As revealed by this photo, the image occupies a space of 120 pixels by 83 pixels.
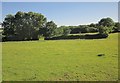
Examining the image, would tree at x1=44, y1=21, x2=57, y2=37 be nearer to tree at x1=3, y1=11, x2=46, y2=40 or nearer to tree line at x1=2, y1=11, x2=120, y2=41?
tree line at x1=2, y1=11, x2=120, y2=41

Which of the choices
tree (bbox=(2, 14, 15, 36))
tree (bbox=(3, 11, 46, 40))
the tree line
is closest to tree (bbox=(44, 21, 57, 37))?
the tree line

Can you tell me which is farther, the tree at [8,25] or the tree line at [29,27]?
the tree at [8,25]

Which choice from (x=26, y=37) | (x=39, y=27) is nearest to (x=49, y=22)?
(x=39, y=27)

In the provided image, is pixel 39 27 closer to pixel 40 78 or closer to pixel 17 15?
pixel 17 15

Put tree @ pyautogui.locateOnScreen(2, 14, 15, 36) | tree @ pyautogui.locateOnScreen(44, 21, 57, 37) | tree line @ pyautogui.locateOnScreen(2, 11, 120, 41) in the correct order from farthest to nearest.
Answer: tree @ pyautogui.locateOnScreen(2, 14, 15, 36) → tree @ pyautogui.locateOnScreen(44, 21, 57, 37) → tree line @ pyautogui.locateOnScreen(2, 11, 120, 41)

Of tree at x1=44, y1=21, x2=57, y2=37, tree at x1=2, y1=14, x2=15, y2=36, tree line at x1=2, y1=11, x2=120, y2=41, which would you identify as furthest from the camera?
tree at x1=2, y1=14, x2=15, y2=36

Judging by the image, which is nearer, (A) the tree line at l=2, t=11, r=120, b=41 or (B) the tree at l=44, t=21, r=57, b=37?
(A) the tree line at l=2, t=11, r=120, b=41

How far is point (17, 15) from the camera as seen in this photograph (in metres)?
90.8

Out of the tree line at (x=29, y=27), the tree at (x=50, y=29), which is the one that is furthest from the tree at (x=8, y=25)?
the tree at (x=50, y=29)

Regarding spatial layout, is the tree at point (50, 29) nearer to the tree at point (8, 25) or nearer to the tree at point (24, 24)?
the tree at point (24, 24)

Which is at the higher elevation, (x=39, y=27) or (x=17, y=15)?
(x=17, y=15)

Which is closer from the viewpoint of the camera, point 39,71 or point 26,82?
point 26,82

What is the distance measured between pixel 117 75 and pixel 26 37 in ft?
241

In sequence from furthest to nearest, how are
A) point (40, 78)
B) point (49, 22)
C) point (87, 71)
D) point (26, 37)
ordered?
point (49, 22)
point (26, 37)
point (87, 71)
point (40, 78)
